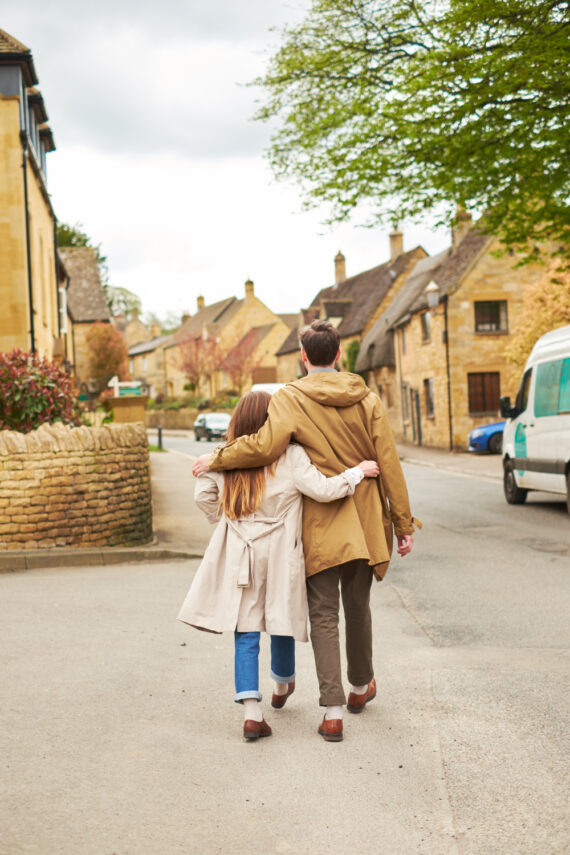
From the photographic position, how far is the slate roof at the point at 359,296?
52375 mm

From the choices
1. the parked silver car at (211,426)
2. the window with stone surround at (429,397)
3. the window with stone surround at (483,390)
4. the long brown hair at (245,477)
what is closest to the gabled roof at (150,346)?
the parked silver car at (211,426)

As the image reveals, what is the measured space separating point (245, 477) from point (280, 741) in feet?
4.06

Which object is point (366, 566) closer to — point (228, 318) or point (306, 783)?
point (306, 783)

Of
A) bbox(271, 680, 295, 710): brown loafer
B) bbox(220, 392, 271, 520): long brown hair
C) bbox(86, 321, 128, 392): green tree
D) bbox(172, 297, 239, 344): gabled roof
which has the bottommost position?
bbox(271, 680, 295, 710): brown loafer

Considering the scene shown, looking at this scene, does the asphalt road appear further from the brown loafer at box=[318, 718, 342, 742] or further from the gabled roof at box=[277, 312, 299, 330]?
the gabled roof at box=[277, 312, 299, 330]

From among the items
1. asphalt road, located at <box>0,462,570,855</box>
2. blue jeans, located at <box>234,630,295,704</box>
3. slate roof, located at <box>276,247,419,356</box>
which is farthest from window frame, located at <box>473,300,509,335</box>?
blue jeans, located at <box>234,630,295,704</box>

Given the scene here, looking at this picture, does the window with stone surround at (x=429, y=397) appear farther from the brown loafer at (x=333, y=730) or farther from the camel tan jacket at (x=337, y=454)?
the brown loafer at (x=333, y=730)

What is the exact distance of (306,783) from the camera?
12.5 feet

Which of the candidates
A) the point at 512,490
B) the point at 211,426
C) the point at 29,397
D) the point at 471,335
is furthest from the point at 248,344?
the point at 29,397

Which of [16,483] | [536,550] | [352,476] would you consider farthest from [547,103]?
[352,476]

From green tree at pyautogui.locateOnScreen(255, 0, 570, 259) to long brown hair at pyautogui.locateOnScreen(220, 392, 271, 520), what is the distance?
8.08m

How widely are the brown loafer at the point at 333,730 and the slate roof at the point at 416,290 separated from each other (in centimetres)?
3007

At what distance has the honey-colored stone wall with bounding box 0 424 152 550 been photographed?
9930mm

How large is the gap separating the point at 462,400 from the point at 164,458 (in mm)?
10761
